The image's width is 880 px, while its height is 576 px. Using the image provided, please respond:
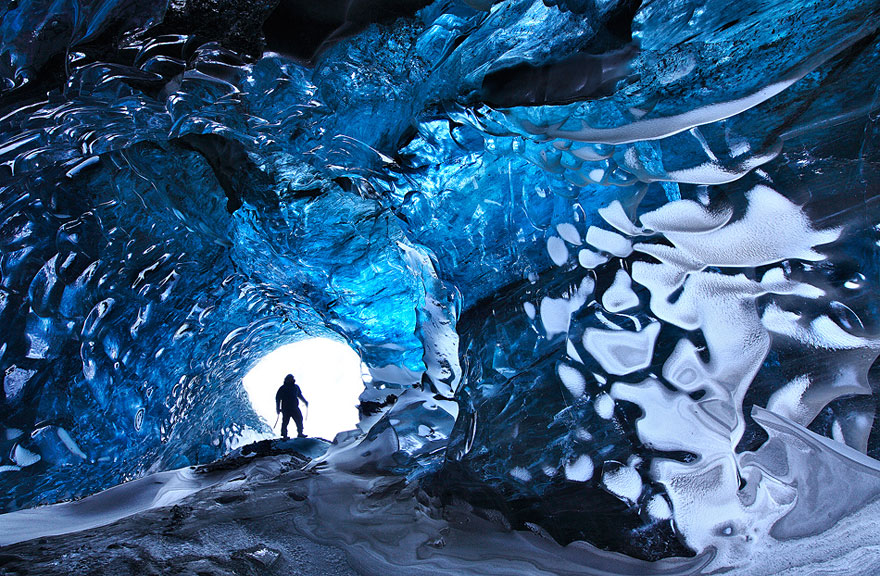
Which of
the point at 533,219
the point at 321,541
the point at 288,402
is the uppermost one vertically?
the point at 533,219

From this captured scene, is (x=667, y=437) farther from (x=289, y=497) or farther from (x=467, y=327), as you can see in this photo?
(x=289, y=497)

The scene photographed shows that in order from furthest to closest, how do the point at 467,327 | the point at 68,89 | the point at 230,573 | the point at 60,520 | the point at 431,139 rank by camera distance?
the point at 467,327 < the point at 431,139 < the point at 60,520 < the point at 68,89 < the point at 230,573

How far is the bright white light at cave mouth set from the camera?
13.8 feet

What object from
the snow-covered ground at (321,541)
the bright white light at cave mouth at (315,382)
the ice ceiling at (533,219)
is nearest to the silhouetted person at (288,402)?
the bright white light at cave mouth at (315,382)

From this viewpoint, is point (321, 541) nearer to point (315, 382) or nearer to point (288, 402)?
point (288, 402)

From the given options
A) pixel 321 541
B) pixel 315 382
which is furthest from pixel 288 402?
pixel 321 541

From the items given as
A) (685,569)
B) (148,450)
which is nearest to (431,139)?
(685,569)

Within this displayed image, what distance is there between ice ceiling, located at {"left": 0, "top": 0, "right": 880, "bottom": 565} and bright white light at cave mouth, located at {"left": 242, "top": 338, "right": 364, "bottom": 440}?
207cm

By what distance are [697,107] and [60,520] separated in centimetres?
210

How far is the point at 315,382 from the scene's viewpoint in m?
5.18

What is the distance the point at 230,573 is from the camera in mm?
1042

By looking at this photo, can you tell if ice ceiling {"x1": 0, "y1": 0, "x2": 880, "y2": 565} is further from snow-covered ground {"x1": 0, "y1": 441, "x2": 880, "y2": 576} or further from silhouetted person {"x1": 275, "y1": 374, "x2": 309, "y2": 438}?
silhouetted person {"x1": 275, "y1": 374, "x2": 309, "y2": 438}

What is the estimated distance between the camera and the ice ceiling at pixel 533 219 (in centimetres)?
114

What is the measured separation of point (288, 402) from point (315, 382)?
0.53 metres
